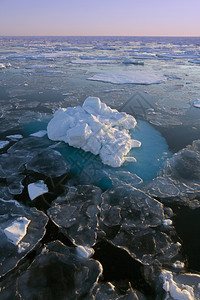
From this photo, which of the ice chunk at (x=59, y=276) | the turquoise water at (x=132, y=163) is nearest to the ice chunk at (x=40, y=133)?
the turquoise water at (x=132, y=163)

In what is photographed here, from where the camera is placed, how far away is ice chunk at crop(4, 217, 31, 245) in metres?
3.14

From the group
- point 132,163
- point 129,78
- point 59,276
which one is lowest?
point 59,276

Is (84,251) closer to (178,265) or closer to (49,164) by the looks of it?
(178,265)

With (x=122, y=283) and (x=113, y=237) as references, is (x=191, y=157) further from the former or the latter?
(x=122, y=283)

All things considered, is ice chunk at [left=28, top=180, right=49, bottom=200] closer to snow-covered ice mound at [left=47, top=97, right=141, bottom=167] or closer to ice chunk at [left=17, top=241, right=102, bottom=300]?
ice chunk at [left=17, top=241, right=102, bottom=300]

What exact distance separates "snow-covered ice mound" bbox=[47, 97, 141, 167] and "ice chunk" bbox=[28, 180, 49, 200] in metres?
1.57

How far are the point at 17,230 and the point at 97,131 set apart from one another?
3333mm

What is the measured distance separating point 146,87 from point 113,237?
11.0 meters

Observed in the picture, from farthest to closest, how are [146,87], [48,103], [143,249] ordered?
[146,87]
[48,103]
[143,249]

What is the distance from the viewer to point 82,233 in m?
3.31

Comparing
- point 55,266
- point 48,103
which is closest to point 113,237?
point 55,266

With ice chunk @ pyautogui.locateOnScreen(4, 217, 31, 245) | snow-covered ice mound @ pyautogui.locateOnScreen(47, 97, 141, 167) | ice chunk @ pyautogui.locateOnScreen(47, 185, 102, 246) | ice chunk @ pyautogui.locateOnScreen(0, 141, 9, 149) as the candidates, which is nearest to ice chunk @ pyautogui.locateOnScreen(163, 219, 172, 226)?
ice chunk @ pyautogui.locateOnScreen(47, 185, 102, 246)

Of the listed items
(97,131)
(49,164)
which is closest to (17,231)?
(49,164)

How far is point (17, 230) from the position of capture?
10.7 feet
